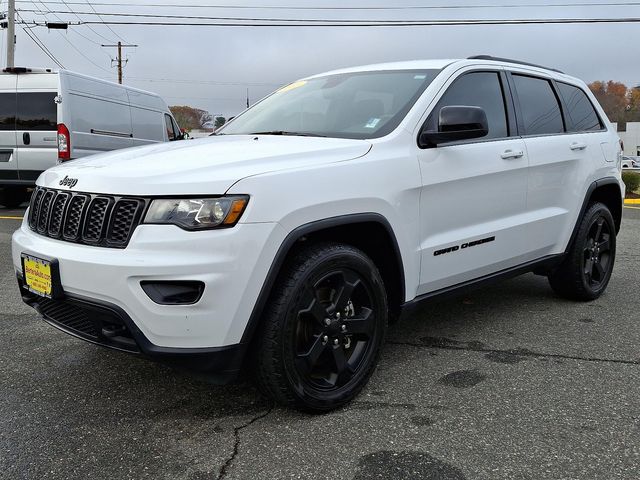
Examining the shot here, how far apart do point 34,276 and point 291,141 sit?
4.59ft

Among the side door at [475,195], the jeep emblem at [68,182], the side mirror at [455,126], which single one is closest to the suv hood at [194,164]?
the jeep emblem at [68,182]

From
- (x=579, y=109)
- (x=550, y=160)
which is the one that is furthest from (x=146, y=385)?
(x=579, y=109)

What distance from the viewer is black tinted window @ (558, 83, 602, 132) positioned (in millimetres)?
4801

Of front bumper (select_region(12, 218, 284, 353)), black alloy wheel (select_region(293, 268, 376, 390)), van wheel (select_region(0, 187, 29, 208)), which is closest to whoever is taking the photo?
front bumper (select_region(12, 218, 284, 353))

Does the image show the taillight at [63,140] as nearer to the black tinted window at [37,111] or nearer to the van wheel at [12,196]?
the black tinted window at [37,111]

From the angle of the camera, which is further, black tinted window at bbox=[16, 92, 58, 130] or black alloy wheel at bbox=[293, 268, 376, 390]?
black tinted window at bbox=[16, 92, 58, 130]

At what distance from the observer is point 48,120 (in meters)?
10.4

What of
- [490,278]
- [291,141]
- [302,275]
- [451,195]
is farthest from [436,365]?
[291,141]

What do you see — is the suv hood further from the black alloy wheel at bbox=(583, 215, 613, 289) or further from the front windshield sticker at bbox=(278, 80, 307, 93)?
the black alloy wheel at bbox=(583, 215, 613, 289)

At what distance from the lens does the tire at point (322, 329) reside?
8.82ft

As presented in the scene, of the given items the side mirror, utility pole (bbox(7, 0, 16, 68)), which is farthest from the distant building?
the side mirror

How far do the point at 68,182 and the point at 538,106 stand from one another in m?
3.21

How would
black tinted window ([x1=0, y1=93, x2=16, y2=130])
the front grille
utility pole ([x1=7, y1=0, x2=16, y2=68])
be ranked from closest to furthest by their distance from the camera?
the front grille → black tinted window ([x1=0, y1=93, x2=16, y2=130]) → utility pole ([x1=7, y1=0, x2=16, y2=68])

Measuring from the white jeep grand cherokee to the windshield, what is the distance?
0.05 feet
